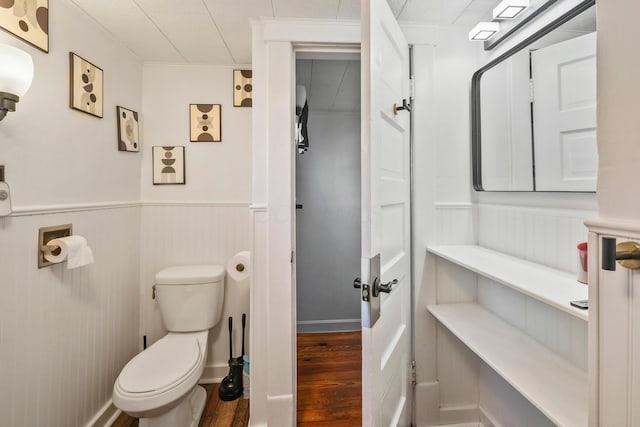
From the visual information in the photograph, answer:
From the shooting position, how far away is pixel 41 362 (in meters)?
1.23

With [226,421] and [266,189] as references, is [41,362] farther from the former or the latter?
[266,189]

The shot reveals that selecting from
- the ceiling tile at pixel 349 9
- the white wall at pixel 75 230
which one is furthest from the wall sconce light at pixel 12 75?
the ceiling tile at pixel 349 9

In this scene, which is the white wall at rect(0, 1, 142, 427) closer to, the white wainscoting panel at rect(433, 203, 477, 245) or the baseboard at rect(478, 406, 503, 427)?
the white wainscoting panel at rect(433, 203, 477, 245)

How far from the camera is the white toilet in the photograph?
130 centimetres

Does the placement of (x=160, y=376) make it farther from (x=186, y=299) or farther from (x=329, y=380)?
(x=329, y=380)

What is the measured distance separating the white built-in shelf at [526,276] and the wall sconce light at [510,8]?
1.02 meters

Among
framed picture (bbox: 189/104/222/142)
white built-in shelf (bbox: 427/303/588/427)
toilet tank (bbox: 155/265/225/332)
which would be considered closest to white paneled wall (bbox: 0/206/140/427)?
toilet tank (bbox: 155/265/225/332)

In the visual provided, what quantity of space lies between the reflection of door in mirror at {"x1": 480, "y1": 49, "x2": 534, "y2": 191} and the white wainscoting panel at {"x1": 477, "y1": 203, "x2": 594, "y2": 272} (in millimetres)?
122

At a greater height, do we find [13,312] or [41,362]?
[13,312]

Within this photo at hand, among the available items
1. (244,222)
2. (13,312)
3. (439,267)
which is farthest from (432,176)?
(13,312)

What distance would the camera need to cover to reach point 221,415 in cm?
172

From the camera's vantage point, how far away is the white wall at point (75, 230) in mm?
1135

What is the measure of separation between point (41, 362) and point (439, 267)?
1.87m

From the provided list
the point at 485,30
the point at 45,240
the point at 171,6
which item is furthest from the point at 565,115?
the point at 45,240
